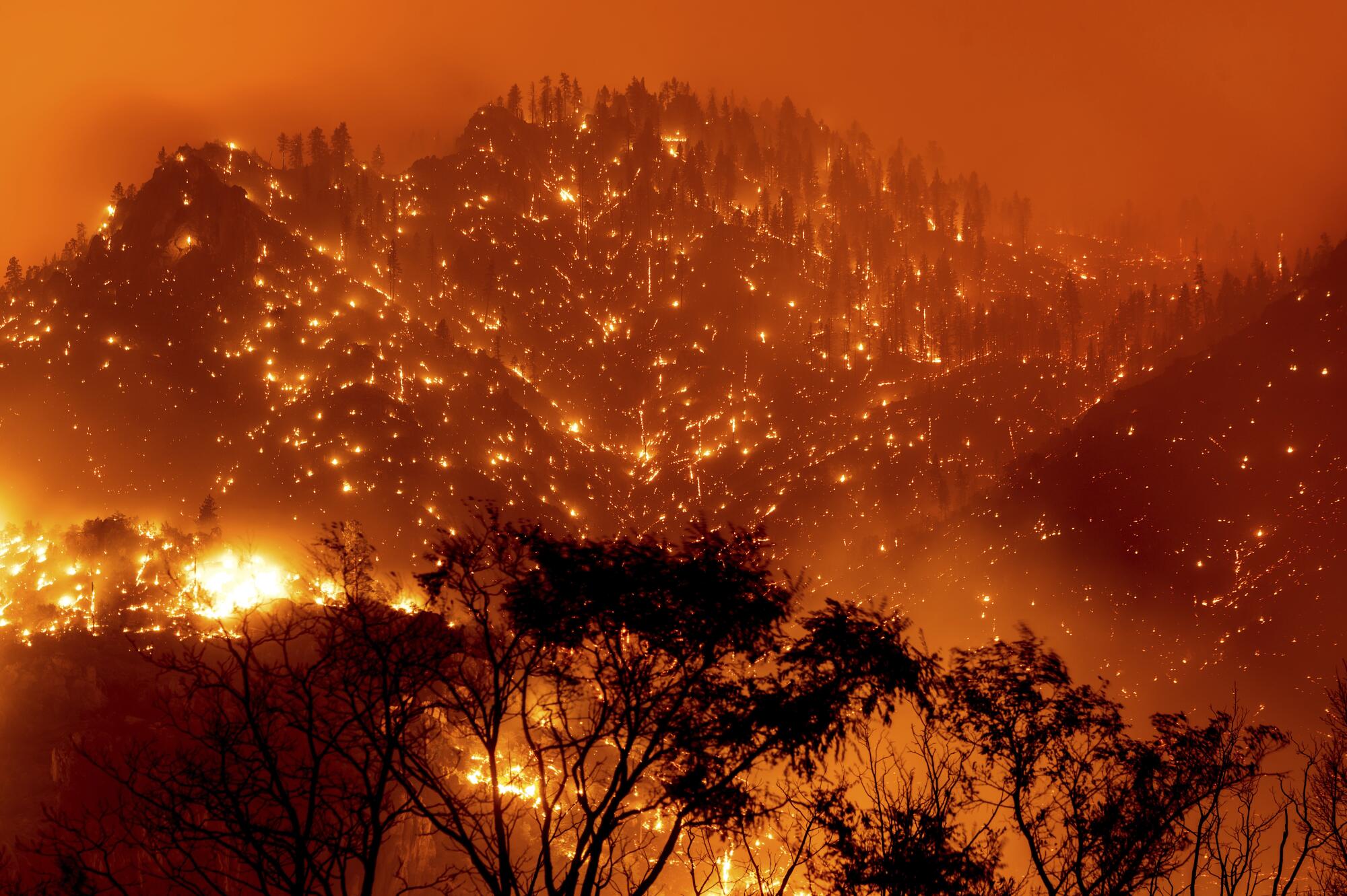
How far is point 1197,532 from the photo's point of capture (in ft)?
289

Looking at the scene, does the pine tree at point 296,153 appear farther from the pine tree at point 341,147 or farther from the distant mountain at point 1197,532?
the distant mountain at point 1197,532

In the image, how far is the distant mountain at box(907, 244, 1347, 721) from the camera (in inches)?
3105

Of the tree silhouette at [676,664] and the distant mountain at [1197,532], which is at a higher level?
the distant mountain at [1197,532]

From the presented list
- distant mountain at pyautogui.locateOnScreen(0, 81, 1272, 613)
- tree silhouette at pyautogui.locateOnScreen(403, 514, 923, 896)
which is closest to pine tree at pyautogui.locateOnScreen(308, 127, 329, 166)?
distant mountain at pyautogui.locateOnScreen(0, 81, 1272, 613)

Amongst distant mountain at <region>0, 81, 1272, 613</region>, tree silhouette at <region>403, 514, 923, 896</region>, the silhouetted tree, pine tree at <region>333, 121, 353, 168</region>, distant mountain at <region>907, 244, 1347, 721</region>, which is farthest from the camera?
pine tree at <region>333, 121, 353, 168</region>

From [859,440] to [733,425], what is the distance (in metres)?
21.1

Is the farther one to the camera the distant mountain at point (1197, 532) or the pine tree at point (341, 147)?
the pine tree at point (341, 147)

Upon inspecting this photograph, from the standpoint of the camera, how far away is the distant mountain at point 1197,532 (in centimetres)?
7888

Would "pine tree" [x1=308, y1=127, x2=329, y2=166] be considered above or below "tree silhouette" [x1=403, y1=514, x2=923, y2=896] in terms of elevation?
above

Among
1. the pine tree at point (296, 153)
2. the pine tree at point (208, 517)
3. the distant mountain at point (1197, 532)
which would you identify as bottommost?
the pine tree at point (208, 517)

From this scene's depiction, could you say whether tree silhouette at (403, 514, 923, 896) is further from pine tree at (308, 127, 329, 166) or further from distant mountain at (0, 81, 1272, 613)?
pine tree at (308, 127, 329, 166)

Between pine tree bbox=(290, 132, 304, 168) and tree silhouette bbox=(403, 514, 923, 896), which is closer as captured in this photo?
tree silhouette bbox=(403, 514, 923, 896)

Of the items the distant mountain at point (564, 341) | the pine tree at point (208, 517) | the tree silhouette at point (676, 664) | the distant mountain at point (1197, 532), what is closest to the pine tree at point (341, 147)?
the distant mountain at point (564, 341)

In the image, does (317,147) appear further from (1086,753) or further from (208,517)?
(1086,753)
